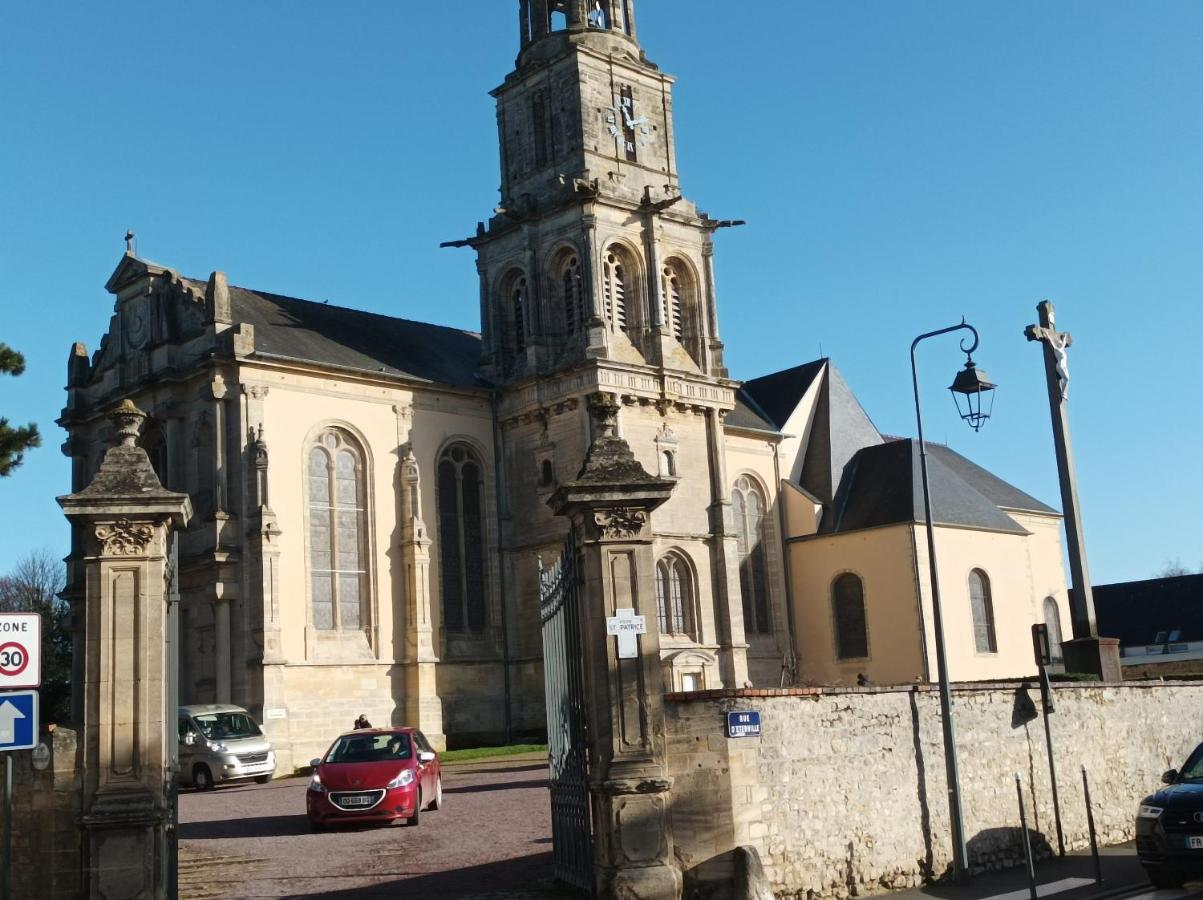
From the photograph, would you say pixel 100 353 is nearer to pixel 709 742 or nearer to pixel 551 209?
pixel 551 209

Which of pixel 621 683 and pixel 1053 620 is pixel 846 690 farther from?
pixel 1053 620

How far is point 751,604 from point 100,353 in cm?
2265

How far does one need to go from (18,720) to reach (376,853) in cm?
667

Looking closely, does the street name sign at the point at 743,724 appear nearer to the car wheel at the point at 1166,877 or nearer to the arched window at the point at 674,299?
the car wheel at the point at 1166,877

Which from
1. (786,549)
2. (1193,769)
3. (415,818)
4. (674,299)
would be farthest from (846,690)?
(786,549)

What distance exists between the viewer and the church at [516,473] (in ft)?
116

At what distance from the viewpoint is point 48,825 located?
39.8ft

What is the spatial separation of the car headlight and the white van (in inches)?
377

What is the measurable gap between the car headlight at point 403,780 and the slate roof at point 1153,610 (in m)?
57.1

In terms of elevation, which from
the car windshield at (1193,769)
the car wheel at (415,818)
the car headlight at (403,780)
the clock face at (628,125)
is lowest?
the car wheel at (415,818)

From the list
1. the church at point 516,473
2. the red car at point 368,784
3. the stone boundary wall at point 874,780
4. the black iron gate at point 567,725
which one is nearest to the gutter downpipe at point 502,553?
the church at point 516,473

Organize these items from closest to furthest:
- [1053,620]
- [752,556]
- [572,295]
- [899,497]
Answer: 1. [572,295]
2. [899,497]
3. [752,556]
4. [1053,620]

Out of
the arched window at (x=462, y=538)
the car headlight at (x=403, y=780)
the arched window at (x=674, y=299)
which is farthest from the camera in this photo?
the arched window at (x=674, y=299)

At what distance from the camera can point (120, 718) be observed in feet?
39.7
